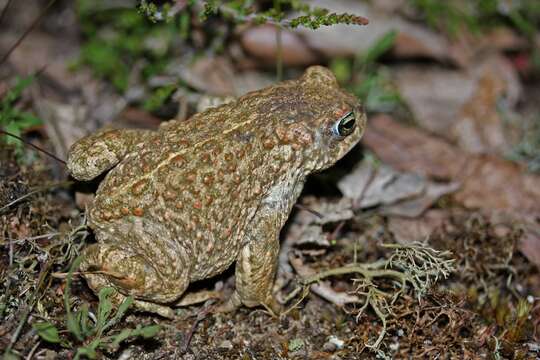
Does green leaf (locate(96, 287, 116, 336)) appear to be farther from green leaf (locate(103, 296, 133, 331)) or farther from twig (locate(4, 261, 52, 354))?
twig (locate(4, 261, 52, 354))

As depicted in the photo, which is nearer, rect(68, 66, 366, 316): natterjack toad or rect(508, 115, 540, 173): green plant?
rect(68, 66, 366, 316): natterjack toad

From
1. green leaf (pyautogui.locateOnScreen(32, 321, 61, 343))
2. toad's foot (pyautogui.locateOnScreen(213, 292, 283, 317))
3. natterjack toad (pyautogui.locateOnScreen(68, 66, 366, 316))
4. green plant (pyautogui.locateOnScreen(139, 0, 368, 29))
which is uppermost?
green plant (pyautogui.locateOnScreen(139, 0, 368, 29))

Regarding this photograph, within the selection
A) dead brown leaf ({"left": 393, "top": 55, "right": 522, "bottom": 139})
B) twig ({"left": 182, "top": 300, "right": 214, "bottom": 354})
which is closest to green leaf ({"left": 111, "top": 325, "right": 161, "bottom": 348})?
twig ({"left": 182, "top": 300, "right": 214, "bottom": 354})

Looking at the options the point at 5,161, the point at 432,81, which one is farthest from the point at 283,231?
the point at 432,81

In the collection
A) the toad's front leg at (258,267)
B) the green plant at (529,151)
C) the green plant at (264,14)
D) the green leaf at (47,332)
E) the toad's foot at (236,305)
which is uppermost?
the green plant at (264,14)

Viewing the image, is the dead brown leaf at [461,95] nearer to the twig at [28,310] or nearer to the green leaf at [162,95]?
the green leaf at [162,95]

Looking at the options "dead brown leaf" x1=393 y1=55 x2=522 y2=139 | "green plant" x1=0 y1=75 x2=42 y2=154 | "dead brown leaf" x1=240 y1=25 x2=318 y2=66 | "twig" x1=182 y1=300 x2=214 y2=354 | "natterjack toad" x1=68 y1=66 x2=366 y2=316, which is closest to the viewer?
"natterjack toad" x1=68 y1=66 x2=366 y2=316

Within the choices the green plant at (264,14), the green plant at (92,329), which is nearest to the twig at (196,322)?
the green plant at (92,329)
